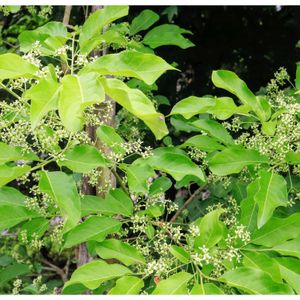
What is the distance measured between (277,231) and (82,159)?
1.68ft

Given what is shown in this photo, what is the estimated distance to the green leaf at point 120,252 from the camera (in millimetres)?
1349

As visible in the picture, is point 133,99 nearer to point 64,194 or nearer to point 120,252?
point 64,194

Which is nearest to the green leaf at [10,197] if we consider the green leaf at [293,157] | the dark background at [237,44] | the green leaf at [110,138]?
the green leaf at [110,138]

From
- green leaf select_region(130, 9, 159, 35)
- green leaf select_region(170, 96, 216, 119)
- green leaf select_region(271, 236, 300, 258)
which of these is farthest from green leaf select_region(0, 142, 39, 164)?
green leaf select_region(130, 9, 159, 35)

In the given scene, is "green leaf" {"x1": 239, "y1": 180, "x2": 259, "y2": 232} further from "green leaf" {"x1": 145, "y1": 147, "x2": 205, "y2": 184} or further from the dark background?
the dark background

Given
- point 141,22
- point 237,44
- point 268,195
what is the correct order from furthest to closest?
point 237,44 → point 141,22 → point 268,195

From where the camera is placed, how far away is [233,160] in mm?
1470

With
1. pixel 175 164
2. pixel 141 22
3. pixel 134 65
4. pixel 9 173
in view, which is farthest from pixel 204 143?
pixel 141 22

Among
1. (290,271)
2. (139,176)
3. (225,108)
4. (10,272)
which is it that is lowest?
(10,272)

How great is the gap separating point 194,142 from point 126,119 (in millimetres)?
626

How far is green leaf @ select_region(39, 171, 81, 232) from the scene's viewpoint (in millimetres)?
1149

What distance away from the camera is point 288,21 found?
144 inches

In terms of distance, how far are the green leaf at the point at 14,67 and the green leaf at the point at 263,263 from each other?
65 cm

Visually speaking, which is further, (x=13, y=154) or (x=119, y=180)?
(x=119, y=180)
